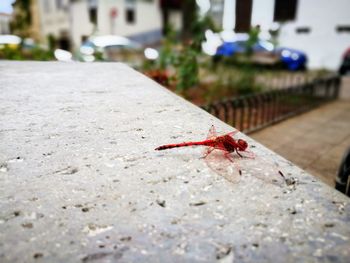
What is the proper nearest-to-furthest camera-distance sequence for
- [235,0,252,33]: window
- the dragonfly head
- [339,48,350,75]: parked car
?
the dragonfly head, [339,48,350,75]: parked car, [235,0,252,33]: window

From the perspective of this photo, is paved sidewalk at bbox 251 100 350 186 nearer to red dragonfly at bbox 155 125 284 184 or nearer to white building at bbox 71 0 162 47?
red dragonfly at bbox 155 125 284 184

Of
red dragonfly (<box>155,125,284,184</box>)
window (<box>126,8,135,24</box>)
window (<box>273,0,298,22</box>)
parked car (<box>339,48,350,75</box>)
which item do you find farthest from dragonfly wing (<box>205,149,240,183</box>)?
window (<box>126,8,135,24</box>)

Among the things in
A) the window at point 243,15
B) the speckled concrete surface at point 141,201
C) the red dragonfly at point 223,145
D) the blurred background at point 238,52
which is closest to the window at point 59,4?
the blurred background at point 238,52

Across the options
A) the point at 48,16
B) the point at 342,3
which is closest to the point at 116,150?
the point at 342,3

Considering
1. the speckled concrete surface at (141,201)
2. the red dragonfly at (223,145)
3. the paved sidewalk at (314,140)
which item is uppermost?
the red dragonfly at (223,145)

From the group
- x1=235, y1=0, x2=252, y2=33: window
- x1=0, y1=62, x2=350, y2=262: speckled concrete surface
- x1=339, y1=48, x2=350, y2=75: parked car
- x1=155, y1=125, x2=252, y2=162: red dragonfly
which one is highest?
x1=235, y1=0, x2=252, y2=33: window

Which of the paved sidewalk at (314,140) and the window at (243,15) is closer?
the paved sidewalk at (314,140)

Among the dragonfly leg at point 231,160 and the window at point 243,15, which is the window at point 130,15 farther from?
the dragonfly leg at point 231,160
